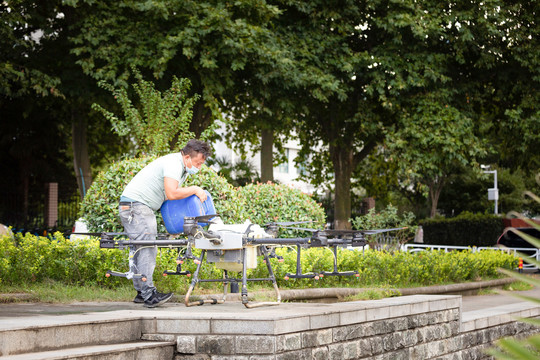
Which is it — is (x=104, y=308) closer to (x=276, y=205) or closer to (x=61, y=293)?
(x=61, y=293)

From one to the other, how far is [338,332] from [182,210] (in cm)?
187

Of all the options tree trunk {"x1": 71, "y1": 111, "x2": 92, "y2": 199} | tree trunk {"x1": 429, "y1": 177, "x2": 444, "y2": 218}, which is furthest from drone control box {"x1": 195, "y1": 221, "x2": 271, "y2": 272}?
tree trunk {"x1": 429, "y1": 177, "x2": 444, "y2": 218}

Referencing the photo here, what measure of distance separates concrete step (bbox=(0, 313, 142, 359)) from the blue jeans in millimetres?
1101

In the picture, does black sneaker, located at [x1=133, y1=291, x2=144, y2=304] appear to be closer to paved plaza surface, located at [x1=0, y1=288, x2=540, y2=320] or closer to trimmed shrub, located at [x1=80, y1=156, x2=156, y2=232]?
paved plaza surface, located at [x1=0, y1=288, x2=540, y2=320]

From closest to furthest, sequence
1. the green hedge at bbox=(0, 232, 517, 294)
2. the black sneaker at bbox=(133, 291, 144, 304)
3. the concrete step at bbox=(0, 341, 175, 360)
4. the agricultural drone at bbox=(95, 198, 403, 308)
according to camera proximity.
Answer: the concrete step at bbox=(0, 341, 175, 360) → the agricultural drone at bbox=(95, 198, 403, 308) → the black sneaker at bbox=(133, 291, 144, 304) → the green hedge at bbox=(0, 232, 517, 294)

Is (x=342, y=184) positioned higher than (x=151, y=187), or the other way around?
(x=342, y=184)

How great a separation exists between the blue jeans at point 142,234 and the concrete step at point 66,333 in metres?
1.10

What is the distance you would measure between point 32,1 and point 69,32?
4.29 feet

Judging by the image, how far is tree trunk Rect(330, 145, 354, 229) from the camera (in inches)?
998

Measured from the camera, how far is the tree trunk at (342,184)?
25.4 m

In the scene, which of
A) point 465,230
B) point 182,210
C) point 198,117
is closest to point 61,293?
point 182,210

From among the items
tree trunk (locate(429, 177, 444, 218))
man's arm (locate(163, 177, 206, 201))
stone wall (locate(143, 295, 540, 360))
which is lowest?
stone wall (locate(143, 295, 540, 360))

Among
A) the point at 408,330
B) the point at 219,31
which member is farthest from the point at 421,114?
the point at 408,330

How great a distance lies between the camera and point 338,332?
22.2 feet
